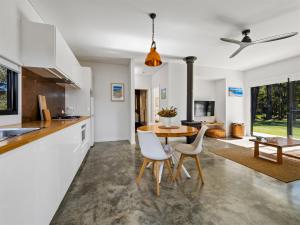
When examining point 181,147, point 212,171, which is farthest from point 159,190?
point 212,171

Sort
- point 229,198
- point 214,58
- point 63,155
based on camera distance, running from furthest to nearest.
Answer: point 214,58, point 229,198, point 63,155

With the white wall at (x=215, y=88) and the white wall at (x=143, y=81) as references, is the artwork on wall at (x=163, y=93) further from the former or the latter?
the white wall at (x=143, y=81)

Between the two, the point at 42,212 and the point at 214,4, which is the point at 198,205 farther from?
the point at 214,4

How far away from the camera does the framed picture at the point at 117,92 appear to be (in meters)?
4.91

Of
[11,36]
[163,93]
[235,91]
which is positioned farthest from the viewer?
[235,91]

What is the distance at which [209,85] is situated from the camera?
631 centimetres

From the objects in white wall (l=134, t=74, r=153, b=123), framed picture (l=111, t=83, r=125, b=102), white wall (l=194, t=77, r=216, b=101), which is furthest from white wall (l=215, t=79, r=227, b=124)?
framed picture (l=111, t=83, r=125, b=102)

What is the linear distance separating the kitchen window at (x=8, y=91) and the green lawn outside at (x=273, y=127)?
6.76m

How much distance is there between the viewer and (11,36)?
1649 mm

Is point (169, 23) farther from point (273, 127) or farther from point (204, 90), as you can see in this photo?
point (273, 127)

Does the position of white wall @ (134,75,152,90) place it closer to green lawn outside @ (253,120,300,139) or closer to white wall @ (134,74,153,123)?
white wall @ (134,74,153,123)

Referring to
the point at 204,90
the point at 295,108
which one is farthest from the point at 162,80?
the point at 295,108

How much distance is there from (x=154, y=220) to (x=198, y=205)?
1.82ft

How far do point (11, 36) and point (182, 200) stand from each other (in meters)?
2.70
